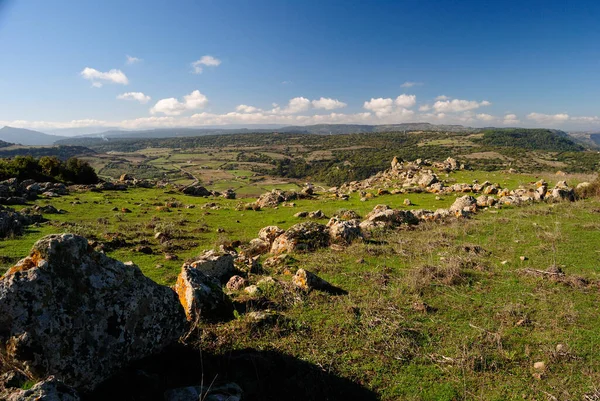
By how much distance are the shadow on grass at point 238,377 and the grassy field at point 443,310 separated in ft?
1.04

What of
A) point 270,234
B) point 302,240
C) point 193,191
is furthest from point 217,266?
point 193,191

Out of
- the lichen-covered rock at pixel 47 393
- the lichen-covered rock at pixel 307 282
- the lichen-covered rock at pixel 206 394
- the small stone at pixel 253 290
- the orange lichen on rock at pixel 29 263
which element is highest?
the orange lichen on rock at pixel 29 263

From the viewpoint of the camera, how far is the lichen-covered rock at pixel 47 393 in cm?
346

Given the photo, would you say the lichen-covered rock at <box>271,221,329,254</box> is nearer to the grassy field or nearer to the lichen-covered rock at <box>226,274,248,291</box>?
the grassy field

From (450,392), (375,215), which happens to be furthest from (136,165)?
(450,392)

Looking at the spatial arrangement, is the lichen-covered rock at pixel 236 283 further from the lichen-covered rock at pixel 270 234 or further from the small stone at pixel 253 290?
the lichen-covered rock at pixel 270 234

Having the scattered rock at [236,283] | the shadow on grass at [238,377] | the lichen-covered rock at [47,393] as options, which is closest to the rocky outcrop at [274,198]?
the scattered rock at [236,283]

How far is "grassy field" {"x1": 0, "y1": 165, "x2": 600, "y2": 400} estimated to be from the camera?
6242mm

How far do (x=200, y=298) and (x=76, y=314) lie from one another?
322 cm

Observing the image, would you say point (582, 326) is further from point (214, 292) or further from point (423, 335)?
point (214, 292)

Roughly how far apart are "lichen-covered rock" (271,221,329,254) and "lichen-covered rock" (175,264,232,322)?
21.5 feet

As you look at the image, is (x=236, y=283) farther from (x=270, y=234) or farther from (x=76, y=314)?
(x=270, y=234)

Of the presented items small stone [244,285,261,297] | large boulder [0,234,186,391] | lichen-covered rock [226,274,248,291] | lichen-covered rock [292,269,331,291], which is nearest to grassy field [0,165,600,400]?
small stone [244,285,261,297]

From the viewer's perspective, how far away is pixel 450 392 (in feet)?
19.1
